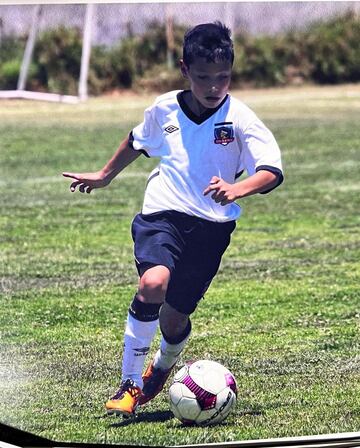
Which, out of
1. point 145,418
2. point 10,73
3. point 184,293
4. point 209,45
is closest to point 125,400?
point 145,418

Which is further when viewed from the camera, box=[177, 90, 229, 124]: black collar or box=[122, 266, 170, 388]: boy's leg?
box=[177, 90, 229, 124]: black collar

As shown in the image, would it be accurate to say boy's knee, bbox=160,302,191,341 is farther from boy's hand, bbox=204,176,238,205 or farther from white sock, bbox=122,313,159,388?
boy's hand, bbox=204,176,238,205

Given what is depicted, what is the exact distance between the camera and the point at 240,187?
18.1 ft

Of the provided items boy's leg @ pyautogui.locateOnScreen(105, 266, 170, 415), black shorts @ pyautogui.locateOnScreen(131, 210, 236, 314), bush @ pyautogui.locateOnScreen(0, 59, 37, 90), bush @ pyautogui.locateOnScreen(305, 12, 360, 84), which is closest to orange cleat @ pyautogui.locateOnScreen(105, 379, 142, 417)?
boy's leg @ pyautogui.locateOnScreen(105, 266, 170, 415)

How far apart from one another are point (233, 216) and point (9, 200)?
6429 mm

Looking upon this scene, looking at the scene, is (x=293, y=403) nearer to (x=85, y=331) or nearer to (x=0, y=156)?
(x=85, y=331)

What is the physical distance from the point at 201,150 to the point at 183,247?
0.44m

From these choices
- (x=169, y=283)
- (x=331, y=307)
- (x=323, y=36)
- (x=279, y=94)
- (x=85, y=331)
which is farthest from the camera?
(x=279, y=94)

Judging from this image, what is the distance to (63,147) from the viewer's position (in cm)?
1423

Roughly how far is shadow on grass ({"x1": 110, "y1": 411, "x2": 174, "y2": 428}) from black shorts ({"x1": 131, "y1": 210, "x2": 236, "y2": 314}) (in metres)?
0.47

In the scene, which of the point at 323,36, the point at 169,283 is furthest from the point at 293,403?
the point at 323,36

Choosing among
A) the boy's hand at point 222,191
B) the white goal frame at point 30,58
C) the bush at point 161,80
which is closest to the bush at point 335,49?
the bush at point 161,80

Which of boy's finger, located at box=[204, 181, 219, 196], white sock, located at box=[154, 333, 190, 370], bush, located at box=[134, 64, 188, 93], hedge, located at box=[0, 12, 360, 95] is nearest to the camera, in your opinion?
boy's finger, located at box=[204, 181, 219, 196]

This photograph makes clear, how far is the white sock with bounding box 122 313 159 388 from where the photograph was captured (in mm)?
5707
